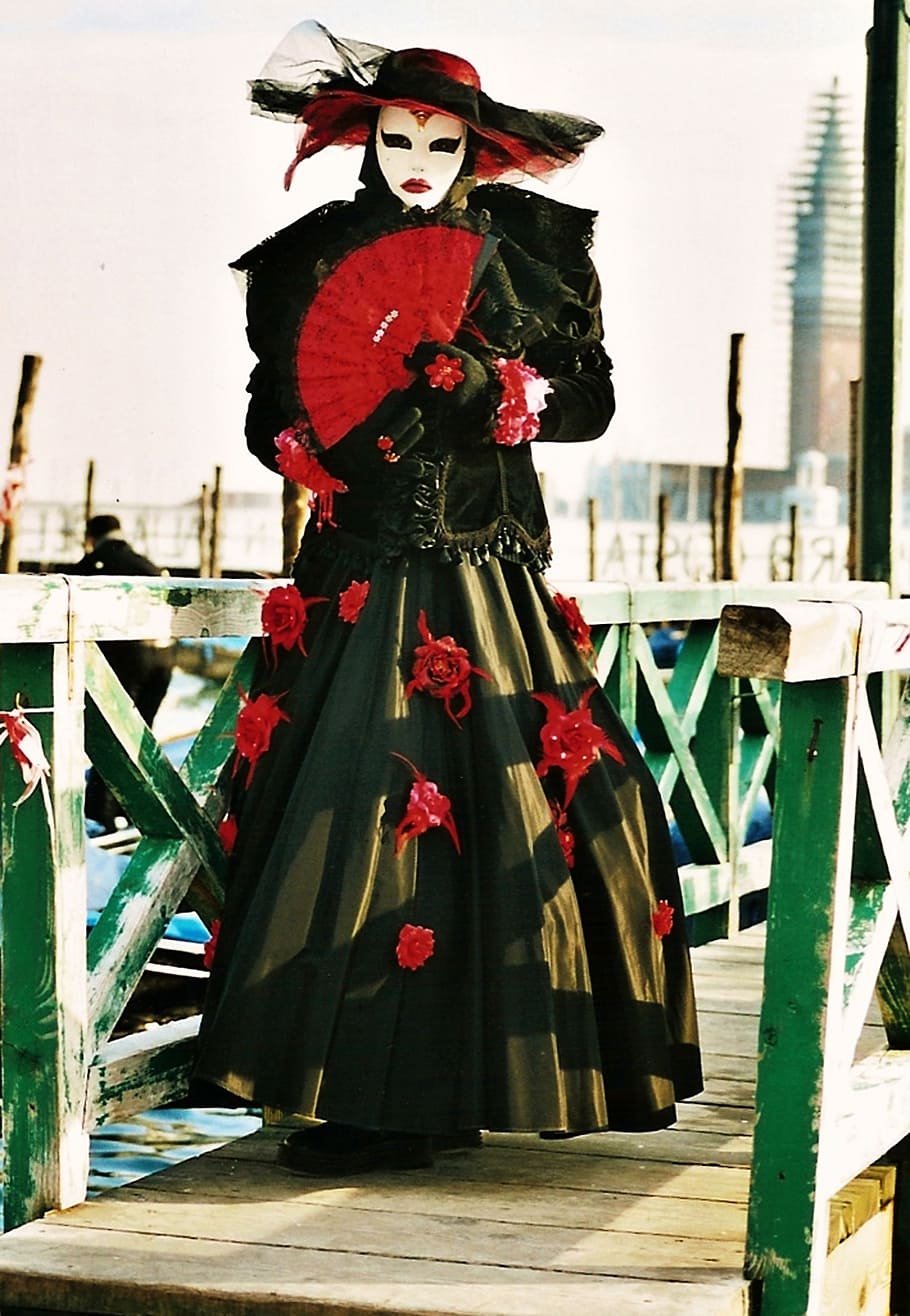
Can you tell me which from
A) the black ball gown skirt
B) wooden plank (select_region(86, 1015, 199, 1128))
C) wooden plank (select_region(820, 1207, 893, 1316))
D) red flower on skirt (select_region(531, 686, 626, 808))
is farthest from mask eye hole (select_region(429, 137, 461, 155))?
wooden plank (select_region(820, 1207, 893, 1316))

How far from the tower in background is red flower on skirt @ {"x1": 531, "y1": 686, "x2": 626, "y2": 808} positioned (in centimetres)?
7700

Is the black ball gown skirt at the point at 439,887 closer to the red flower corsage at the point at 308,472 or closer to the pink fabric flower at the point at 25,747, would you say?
the red flower corsage at the point at 308,472

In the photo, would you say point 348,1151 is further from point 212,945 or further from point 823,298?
point 823,298

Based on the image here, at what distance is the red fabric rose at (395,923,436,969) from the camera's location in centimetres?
289

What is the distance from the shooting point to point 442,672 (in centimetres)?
299

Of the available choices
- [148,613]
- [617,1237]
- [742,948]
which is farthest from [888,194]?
[617,1237]

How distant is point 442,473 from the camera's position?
3.08 m

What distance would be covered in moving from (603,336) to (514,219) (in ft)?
0.78

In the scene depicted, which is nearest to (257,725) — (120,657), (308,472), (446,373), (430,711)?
(430,711)

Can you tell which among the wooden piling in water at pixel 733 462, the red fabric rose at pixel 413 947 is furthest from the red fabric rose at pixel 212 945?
the wooden piling in water at pixel 733 462

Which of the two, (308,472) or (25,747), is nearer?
(25,747)

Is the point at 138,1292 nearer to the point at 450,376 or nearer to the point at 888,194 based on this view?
the point at 450,376

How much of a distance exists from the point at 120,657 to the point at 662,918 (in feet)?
29.4

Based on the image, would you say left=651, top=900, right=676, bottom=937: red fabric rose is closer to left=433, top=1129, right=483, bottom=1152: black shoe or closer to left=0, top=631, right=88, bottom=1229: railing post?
left=433, top=1129, right=483, bottom=1152: black shoe
